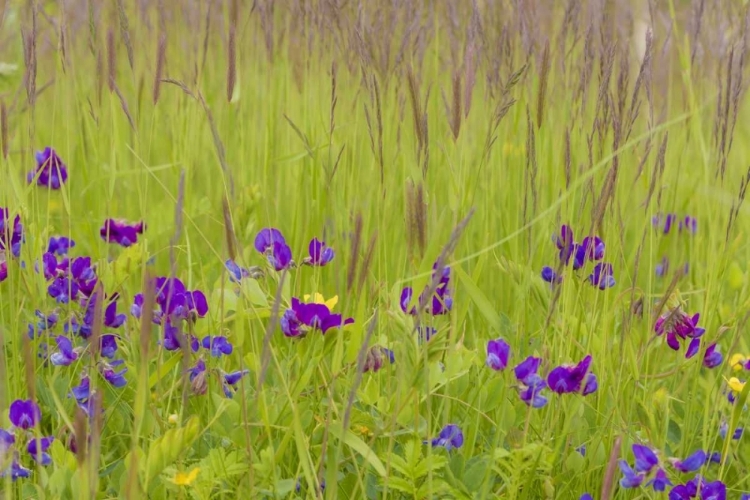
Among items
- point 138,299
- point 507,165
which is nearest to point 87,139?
point 507,165

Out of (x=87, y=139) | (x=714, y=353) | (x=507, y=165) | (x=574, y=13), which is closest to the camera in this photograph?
(x=714, y=353)

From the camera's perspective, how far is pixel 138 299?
152 centimetres

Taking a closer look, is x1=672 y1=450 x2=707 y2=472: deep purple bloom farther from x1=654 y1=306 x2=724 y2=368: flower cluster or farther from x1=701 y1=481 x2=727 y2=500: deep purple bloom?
x1=654 y1=306 x2=724 y2=368: flower cluster

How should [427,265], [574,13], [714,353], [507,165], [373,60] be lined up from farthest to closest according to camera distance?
[507,165] → [574,13] → [373,60] → [714,353] → [427,265]

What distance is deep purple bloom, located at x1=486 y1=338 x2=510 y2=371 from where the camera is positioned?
1.40 m

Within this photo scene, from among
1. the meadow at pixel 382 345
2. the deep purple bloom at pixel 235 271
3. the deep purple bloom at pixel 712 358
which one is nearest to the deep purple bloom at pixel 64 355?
the meadow at pixel 382 345

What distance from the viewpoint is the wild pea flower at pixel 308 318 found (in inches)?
53.9

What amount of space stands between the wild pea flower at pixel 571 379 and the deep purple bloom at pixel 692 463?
0.16 m

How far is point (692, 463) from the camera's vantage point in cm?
133

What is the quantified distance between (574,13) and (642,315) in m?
0.78

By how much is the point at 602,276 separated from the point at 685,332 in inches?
7.3

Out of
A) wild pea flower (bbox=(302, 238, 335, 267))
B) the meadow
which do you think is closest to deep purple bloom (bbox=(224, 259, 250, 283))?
the meadow

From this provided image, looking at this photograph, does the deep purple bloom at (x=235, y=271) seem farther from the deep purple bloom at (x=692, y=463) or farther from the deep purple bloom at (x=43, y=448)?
the deep purple bloom at (x=692, y=463)

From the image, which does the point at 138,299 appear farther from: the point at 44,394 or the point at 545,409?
the point at 545,409
